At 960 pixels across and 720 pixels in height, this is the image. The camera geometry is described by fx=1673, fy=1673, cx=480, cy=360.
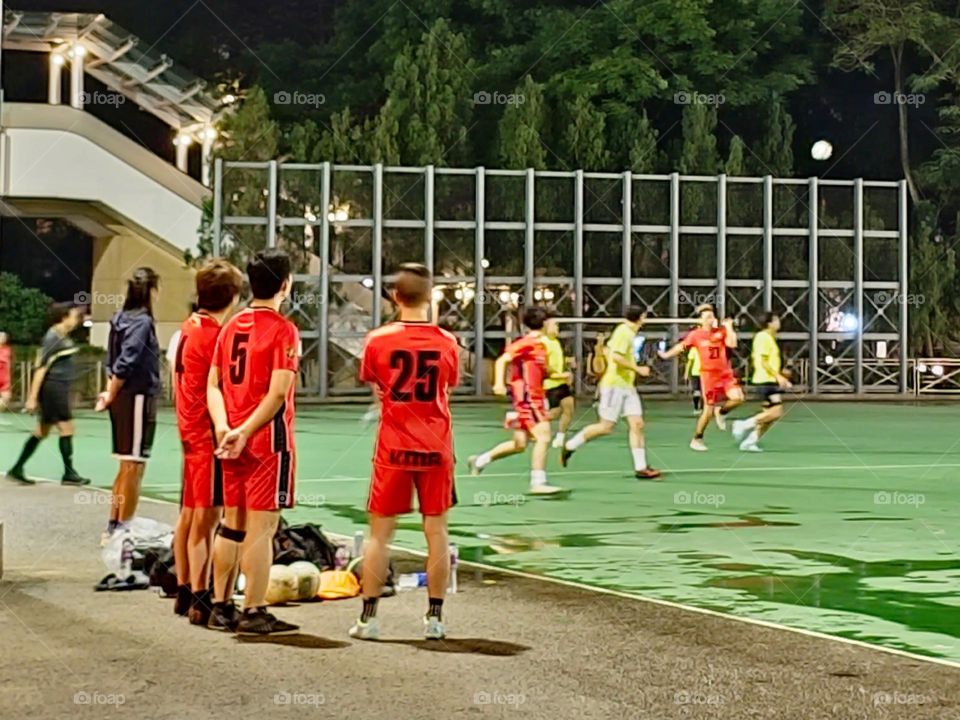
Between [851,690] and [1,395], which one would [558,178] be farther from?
[851,690]

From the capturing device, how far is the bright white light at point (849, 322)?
42.7 metres

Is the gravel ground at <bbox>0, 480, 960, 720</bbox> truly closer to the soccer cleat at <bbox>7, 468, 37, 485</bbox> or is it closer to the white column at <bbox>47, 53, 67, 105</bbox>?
the soccer cleat at <bbox>7, 468, 37, 485</bbox>

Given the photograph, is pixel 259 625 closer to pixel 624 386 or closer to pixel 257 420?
pixel 257 420

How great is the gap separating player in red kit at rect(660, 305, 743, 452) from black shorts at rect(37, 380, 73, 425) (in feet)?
28.0

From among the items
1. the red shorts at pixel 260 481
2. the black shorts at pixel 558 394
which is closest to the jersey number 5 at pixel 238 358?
the red shorts at pixel 260 481

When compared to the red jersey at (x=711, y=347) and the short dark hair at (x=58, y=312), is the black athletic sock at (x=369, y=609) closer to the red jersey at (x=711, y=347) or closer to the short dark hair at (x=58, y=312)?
the short dark hair at (x=58, y=312)

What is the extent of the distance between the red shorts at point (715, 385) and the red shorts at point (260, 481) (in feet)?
49.5

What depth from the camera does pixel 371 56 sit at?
49219mm

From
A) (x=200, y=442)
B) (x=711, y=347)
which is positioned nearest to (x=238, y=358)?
(x=200, y=442)

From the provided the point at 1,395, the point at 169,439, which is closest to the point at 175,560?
the point at 1,395

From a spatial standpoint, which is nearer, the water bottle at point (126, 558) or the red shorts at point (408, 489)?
the red shorts at point (408, 489)

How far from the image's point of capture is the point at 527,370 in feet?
56.2

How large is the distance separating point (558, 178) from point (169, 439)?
18616 millimetres

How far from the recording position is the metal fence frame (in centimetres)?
3925
